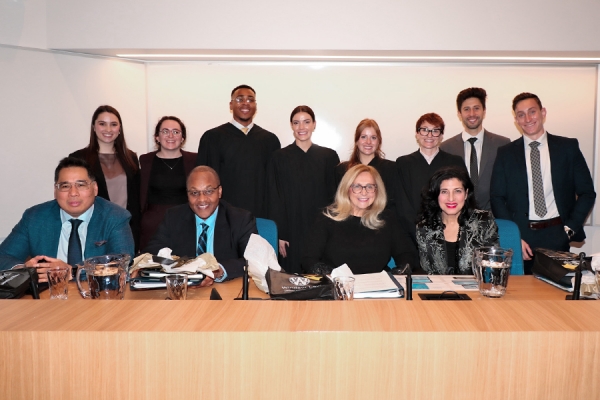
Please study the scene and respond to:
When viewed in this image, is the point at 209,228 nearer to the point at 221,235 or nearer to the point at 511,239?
the point at 221,235

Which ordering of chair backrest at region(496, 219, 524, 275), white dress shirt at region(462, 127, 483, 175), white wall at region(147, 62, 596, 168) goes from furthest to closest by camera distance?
white wall at region(147, 62, 596, 168)
white dress shirt at region(462, 127, 483, 175)
chair backrest at region(496, 219, 524, 275)

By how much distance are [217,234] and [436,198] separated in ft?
4.05

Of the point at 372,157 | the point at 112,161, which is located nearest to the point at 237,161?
the point at 112,161

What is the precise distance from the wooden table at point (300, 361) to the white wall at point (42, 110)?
3.66 m

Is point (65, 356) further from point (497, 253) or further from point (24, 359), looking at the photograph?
point (497, 253)

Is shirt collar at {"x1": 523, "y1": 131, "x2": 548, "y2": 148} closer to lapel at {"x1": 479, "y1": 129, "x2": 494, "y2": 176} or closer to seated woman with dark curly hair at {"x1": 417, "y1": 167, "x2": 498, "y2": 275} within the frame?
lapel at {"x1": 479, "y1": 129, "x2": 494, "y2": 176}

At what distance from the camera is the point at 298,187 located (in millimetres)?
4168

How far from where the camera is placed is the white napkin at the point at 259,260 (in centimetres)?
205

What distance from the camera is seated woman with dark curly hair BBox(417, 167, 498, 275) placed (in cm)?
279

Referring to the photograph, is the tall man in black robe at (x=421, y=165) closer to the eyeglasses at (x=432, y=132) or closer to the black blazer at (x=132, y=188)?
the eyeglasses at (x=432, y=132)

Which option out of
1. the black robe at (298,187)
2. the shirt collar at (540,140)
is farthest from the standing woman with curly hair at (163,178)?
the shirt collar at (540,140)

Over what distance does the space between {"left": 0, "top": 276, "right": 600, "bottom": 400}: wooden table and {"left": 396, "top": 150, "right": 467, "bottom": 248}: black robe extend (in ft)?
9.39

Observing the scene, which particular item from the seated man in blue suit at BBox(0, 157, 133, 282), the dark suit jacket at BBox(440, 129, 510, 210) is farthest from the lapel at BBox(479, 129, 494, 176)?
the seated man in blue suit at BBox(0, 157, 133, 282)

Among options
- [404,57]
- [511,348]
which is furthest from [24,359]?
[404,57]
